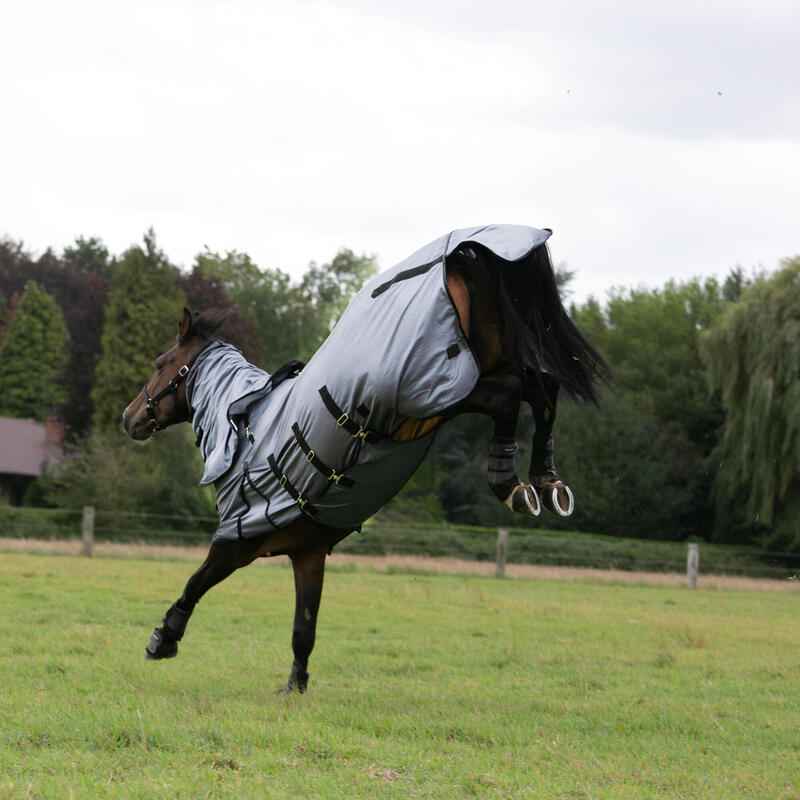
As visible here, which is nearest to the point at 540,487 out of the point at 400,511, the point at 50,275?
the point at 400,511

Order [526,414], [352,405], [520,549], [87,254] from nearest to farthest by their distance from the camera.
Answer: [352,405] < [520,549] < [526,414] < [87,254]

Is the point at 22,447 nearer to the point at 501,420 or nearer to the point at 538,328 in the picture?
the point at 538,328

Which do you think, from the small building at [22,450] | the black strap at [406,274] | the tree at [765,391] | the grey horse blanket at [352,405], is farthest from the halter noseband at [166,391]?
the small building at [22,450]

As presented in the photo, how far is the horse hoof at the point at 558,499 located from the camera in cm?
555

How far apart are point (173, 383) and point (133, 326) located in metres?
36.3

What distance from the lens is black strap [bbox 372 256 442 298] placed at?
5.76 metres

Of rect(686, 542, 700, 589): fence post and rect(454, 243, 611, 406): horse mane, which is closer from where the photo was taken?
rect(454, 243, 611, 406): horse mane

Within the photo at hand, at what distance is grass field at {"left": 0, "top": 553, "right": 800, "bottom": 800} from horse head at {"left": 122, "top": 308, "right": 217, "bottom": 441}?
71.2 inches

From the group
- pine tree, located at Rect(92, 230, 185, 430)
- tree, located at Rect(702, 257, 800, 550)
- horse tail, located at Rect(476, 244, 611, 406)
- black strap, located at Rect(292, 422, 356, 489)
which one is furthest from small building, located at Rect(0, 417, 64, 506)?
horse tail, located at Rect(476, 244, 611, 406)

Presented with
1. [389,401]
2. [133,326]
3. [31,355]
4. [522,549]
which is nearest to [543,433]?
[389,401]

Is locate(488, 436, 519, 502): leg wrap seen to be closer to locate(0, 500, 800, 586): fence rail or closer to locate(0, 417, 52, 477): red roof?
locate(0, 500, 800, 586): fence rail

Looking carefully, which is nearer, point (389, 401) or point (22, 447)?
point (389, 401)

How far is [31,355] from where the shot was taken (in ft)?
171

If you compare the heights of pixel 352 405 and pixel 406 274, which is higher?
pixel 406 274
